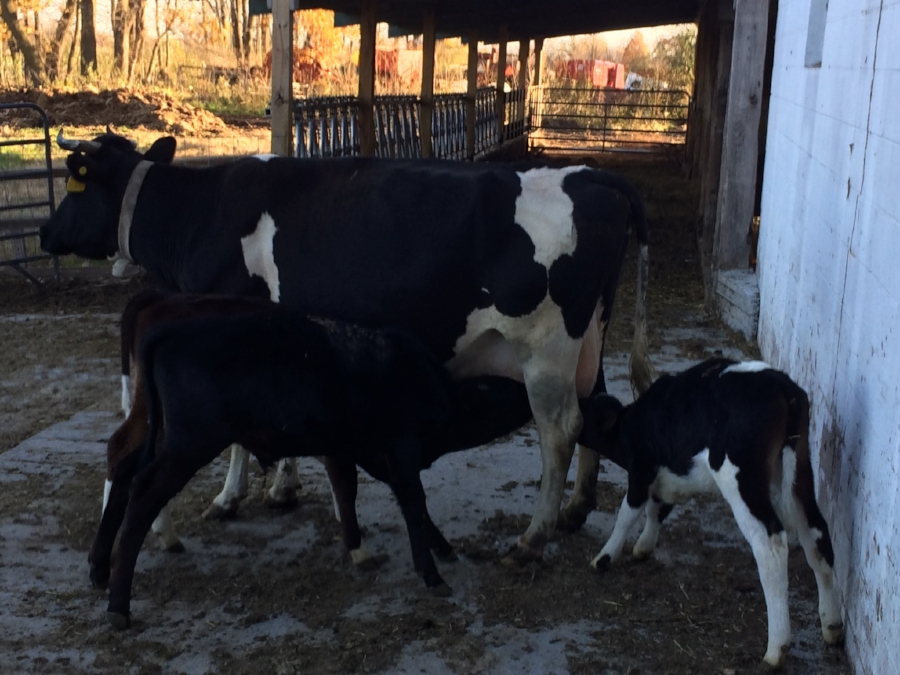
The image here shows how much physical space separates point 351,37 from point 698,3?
24276 millimetres

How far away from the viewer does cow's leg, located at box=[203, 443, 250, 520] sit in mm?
4965

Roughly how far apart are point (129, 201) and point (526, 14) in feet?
46.5

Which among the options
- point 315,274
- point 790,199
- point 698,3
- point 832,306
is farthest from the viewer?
point 698,3

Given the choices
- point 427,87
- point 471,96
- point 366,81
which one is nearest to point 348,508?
point 366,81

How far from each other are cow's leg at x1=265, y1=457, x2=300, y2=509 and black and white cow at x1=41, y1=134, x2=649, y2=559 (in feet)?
2.76

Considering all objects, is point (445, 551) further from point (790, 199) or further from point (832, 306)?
point (790, 199)

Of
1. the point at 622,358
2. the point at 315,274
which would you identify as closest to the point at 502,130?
the point at 622,358

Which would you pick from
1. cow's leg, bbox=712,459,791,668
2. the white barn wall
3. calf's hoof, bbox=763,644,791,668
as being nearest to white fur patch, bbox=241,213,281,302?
cow's leg, bbox=712,459,791,668

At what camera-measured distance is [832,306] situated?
14.5 feet

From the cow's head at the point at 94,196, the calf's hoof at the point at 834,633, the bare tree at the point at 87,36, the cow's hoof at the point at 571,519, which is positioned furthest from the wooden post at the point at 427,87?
the bare tree at the point at 87,36

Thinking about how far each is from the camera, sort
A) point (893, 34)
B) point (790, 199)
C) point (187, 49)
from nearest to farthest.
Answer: point (893, 34), point (790, 199), point (187, 49)

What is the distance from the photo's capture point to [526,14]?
1825 centimetres

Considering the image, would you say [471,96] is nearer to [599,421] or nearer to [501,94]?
[501,94]

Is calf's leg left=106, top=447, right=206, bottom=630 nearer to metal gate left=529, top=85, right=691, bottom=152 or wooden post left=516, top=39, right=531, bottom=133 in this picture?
wooden post left=516, top=39, right=531, bottom=133
